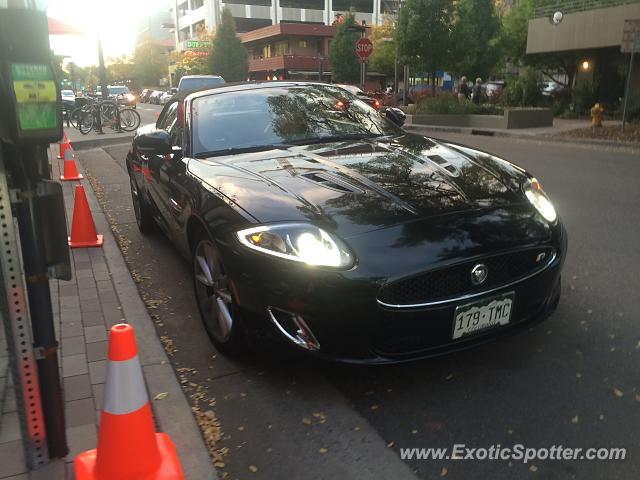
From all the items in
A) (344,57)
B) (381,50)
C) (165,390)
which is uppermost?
(381,50)

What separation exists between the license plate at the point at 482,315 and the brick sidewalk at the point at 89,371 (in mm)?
1276

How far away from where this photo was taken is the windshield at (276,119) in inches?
159

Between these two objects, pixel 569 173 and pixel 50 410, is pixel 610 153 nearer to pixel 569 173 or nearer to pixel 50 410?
pixel 569 173

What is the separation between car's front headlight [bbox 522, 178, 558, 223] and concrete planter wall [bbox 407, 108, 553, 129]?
16808 millimetres

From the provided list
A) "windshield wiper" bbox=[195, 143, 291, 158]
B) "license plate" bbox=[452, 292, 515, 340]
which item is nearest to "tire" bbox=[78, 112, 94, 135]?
"windshield wiper" bbox=[195, 143, 291, 158]

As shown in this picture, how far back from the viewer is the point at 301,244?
8.70 feet

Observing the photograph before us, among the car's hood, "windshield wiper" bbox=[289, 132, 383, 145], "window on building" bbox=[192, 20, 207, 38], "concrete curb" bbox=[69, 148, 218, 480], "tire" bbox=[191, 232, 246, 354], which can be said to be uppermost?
"window on building" bbox=[192, 20, 207, 38]

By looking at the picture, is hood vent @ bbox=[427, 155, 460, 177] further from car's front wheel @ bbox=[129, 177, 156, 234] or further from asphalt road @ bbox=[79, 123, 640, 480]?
car's front wheel @ bbox=[129, 177, 156, 234]

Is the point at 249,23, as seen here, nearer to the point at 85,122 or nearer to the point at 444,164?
the point at 85,122

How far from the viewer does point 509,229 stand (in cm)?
284

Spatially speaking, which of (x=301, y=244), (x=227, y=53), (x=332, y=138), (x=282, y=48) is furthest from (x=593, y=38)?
(x=282, y=48)

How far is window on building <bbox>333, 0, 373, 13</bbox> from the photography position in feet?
226

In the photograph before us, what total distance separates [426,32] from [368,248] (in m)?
22.0

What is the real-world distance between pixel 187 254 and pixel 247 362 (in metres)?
1.05
